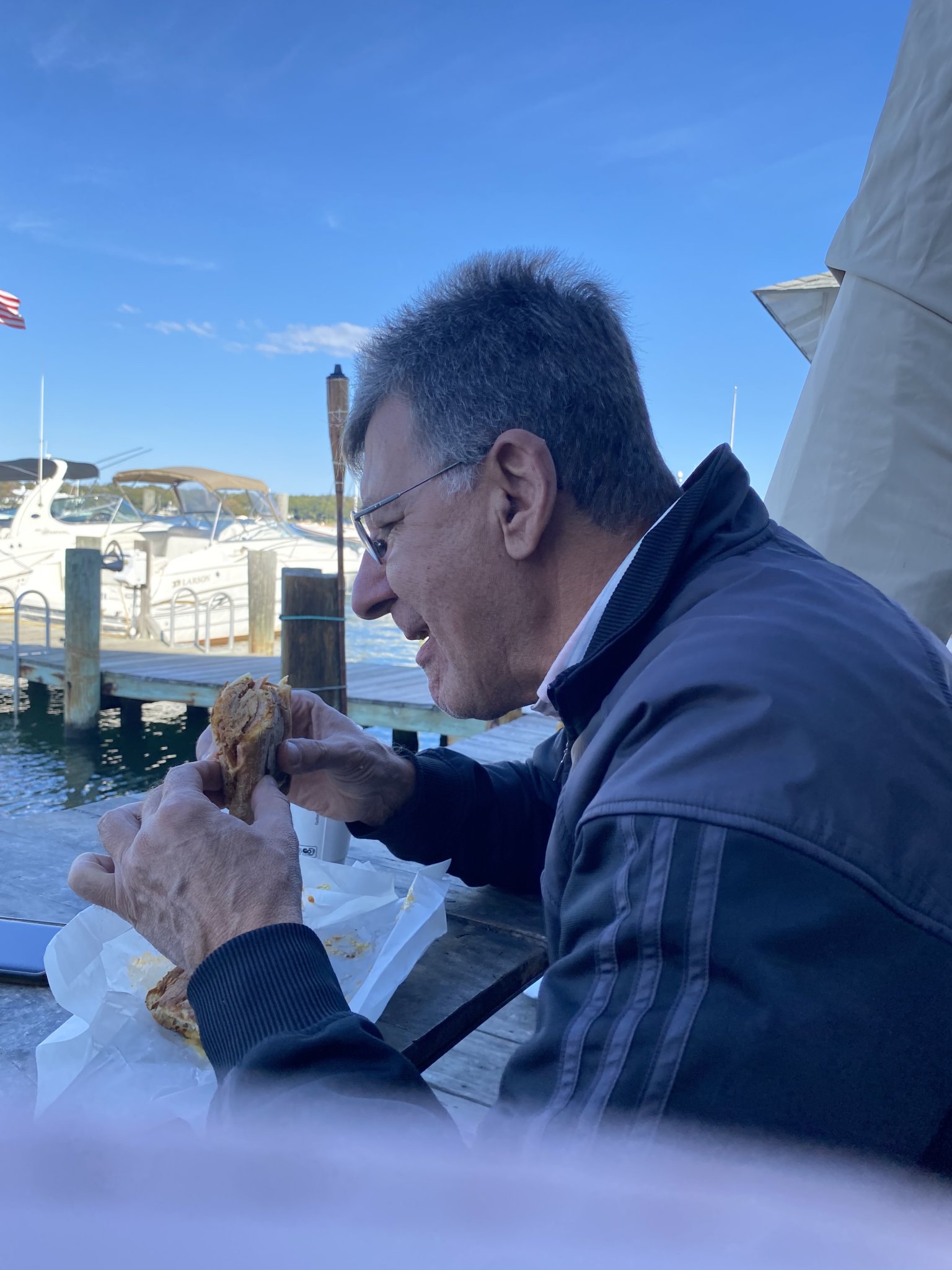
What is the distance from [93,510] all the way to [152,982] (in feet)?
62.1

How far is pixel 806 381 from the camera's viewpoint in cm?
290

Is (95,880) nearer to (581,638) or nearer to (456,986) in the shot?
(456,986)

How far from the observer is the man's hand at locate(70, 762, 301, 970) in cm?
113

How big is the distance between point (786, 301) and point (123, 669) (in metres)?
8.79

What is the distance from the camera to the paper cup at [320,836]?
74.3 inches

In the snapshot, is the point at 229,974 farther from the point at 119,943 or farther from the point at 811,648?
the point at 811,648

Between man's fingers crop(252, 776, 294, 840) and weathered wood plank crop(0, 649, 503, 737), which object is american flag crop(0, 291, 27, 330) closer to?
weathered wood plank crop(0, 649, 503, 737)

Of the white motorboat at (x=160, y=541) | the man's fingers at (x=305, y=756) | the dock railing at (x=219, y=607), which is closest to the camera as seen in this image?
the man's fingers at (x=305, y=756)

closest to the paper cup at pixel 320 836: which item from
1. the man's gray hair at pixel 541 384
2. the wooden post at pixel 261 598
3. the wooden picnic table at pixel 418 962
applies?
the wooden picnic table at pixel 418 962

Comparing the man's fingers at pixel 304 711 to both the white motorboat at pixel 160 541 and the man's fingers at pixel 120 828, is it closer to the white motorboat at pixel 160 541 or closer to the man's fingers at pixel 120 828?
the man's fingers at pixel 120 828

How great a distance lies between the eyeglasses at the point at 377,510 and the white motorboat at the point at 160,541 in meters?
13.6

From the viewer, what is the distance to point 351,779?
6.19 ft

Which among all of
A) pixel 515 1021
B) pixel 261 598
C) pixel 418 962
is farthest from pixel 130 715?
pixel 515 1021

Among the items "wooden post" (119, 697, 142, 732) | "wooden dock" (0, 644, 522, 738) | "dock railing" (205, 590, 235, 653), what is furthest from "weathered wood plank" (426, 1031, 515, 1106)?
"dock railing" (205, 590, 235, 653)
